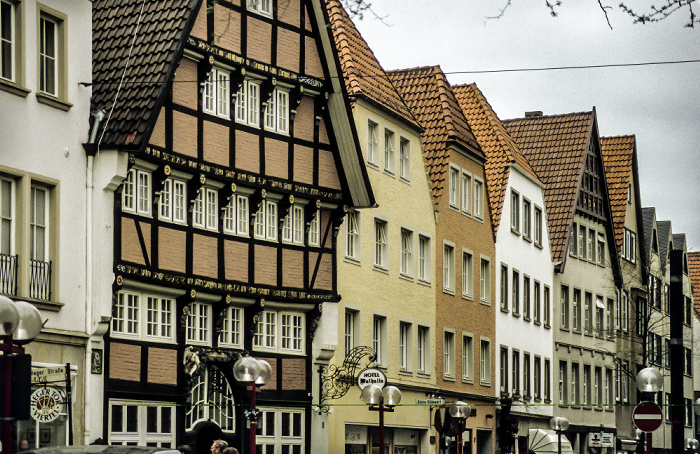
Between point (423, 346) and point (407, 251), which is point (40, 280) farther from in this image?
point (423, 346)

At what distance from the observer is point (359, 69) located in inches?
1521

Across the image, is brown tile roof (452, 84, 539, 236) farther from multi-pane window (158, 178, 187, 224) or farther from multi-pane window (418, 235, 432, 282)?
multi-pane window (158, 178, 187, 224)

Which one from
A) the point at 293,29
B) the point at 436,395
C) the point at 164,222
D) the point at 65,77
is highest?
the point at 293,29

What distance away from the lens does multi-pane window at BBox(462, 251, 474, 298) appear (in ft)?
149

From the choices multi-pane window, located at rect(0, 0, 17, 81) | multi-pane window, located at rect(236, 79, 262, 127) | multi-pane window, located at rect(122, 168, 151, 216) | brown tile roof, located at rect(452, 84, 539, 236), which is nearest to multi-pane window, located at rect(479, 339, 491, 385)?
brown tile roof, located at rect(452, 84, 539, 236)

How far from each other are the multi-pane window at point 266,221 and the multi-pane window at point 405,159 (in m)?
7.86

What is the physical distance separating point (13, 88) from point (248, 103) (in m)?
8.55

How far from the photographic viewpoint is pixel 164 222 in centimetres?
2927

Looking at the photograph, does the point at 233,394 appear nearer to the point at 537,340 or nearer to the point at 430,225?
the point at 430,225

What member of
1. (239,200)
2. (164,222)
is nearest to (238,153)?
(239,200)

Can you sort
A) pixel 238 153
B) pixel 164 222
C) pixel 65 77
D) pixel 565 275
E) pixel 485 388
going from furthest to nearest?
1. pixel 565 275
2. pixel 485 388
3. pixel 238 153
4. pixel 164 222
5. pixel 65 77

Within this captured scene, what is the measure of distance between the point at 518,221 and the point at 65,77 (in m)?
27.1

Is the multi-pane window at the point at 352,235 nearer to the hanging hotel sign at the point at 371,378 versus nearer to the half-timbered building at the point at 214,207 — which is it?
the half-timbered building at the point at 214,207

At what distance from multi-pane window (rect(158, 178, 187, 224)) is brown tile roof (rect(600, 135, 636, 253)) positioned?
1390 inches
